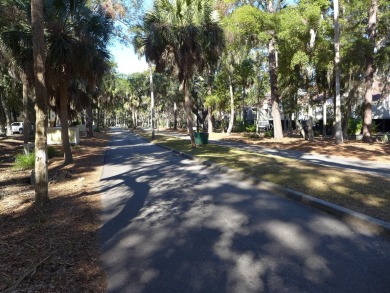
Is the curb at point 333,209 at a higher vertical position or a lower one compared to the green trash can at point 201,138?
lower

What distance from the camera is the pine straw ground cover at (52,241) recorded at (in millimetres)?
3789

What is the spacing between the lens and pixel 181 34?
18.9 meters

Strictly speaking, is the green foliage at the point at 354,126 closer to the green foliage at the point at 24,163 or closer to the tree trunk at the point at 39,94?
the green foliage at the point at 24,163

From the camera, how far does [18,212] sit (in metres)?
6.76

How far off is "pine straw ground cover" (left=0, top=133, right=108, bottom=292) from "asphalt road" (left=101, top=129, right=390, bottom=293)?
0.26 meters

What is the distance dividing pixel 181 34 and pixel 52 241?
15989 mm

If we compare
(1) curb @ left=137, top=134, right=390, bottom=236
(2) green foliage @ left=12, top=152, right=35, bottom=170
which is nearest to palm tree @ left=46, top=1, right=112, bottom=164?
(2) green foliage @ left=12, top=152, right=35, bottom=170

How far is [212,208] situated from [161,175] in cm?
452

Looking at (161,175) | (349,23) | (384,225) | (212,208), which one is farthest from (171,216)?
(349,23)

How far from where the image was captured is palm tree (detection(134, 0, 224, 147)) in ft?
61.8

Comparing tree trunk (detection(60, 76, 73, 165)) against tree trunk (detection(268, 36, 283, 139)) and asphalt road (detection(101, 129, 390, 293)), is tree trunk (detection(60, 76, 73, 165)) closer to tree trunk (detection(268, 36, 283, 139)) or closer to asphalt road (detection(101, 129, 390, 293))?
asphalt road (detection(101, 129, 390, 293))

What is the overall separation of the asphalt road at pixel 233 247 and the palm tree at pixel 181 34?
1319cm

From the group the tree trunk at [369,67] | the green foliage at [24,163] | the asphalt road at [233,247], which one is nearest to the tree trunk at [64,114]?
the green foliage at [24,163]

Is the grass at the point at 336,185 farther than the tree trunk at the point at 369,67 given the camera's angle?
No
